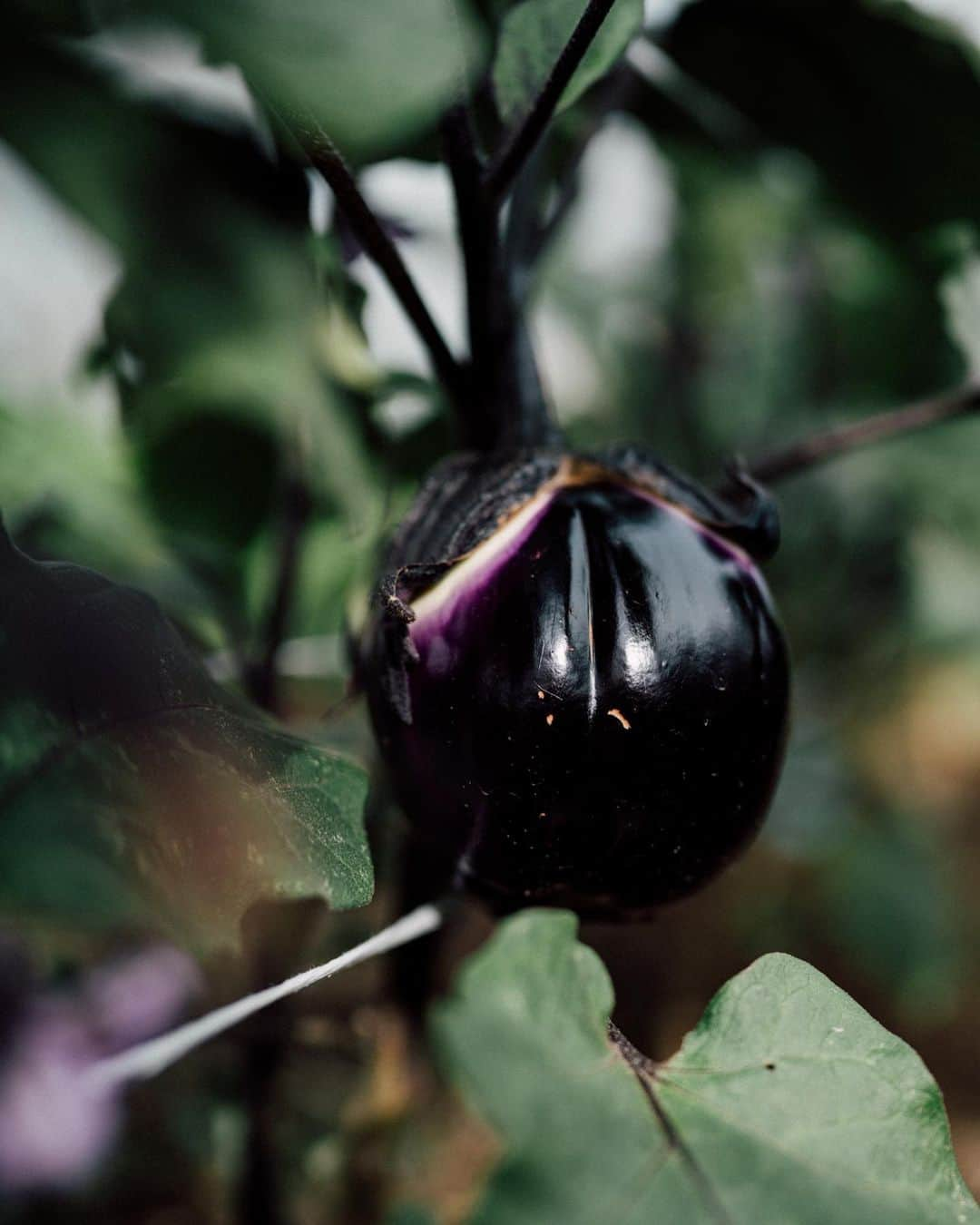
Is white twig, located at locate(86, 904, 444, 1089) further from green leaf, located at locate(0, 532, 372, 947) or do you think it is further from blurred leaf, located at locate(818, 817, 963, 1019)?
blurred leaf, located at locate(818, 817, 963, 1019)

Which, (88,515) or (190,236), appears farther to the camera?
(88,515)

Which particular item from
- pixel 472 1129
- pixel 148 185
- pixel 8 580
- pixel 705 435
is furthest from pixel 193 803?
pixel 705 435

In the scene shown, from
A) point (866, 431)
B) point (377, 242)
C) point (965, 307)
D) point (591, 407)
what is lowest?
point (591, 407)

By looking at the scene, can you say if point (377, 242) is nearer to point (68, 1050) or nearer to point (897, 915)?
point (68, 1050)

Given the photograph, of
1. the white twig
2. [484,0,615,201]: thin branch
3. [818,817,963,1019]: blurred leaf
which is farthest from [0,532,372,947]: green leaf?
[818,817,963,1019]: blurred leaf

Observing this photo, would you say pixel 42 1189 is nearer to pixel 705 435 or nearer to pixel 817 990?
pixel 817 990

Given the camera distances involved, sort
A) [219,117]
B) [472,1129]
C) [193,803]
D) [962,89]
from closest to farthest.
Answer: [193,803] → [219,117] → [962,89] → [472,1129]

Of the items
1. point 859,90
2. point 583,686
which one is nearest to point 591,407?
point 859,90
